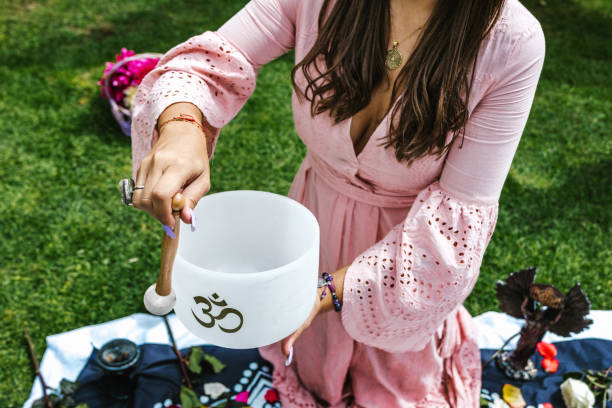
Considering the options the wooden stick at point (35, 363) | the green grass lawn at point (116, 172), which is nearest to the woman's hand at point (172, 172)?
the wooden stick at point (35, 363)

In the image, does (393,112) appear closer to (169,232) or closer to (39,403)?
(169,232)

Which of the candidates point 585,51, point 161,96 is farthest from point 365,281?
point 585,51

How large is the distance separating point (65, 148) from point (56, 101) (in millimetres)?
570

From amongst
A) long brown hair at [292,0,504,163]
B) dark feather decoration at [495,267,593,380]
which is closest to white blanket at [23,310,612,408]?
dark feather decoration at [495,267,593,380]

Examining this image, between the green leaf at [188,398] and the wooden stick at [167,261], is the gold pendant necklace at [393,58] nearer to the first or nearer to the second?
the wooden stick at [167,261]

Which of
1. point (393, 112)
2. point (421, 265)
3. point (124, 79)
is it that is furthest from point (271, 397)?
point (124, 79)

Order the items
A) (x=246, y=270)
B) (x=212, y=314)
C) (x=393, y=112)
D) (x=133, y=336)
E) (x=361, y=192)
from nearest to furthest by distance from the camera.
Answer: (x=212, y=314) → (x=393, y=112) → (x=246, y=270) → (x=361, y=192) → (x=133, y=336)

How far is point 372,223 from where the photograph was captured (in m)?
1.38

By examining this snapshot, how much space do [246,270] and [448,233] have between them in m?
0.48

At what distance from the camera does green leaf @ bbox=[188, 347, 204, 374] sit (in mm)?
1796

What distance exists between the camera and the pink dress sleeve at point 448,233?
41.3 inches

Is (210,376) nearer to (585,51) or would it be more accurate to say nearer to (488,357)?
(488,357)

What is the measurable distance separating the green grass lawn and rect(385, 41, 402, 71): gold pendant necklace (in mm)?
1461

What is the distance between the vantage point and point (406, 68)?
3.58 feet
